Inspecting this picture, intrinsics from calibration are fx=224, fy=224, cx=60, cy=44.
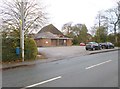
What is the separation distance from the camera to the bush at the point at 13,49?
17938mm

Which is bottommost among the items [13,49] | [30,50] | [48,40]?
[30,50]

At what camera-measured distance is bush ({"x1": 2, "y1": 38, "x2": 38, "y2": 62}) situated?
1794 centimetres

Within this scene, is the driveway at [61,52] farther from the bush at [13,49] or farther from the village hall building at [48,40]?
the village hall building at [48,40]

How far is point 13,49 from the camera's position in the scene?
1850 cm

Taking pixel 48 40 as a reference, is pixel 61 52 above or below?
below

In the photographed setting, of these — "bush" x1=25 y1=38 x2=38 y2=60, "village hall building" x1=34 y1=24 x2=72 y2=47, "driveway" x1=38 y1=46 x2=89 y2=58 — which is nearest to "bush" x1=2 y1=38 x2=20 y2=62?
"bush" x1=25 y1=38 x2=38 y2=60

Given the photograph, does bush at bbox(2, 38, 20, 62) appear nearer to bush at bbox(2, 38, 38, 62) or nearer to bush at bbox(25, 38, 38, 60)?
bush at bbox(2, 38, 38, 62)

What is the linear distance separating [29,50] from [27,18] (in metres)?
10.1

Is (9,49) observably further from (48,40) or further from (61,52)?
(48,40)

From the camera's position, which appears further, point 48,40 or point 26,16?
point 48,40

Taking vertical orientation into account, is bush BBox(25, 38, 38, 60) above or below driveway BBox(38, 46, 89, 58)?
above

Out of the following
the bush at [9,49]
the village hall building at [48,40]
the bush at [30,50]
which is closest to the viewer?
the bush at [9,49]

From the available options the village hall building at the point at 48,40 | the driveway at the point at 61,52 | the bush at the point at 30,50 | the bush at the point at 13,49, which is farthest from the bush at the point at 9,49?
the village hall building at the point at 48,40

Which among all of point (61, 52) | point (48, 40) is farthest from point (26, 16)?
point (48, 40)
